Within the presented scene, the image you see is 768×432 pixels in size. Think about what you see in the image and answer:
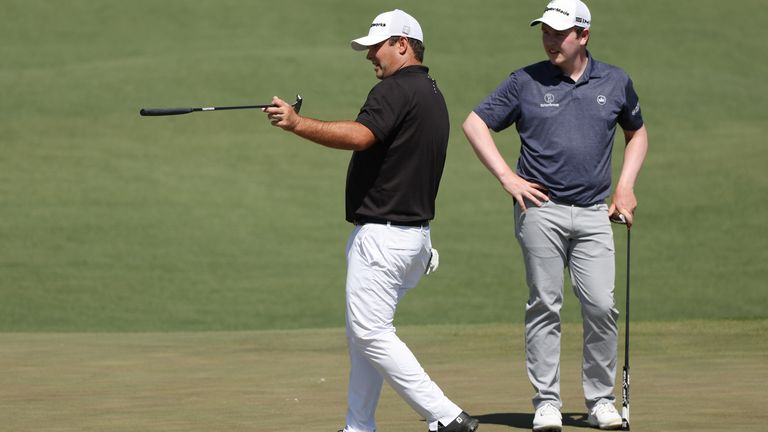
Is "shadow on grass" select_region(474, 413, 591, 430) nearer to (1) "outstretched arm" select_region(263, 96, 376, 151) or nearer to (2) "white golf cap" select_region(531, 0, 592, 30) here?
(1) "outstretched arm" select_region(263, 96, 376, 151)

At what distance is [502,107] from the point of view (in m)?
6.27

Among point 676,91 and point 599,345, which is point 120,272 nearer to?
point 599,345

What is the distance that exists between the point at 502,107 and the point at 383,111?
765 mm

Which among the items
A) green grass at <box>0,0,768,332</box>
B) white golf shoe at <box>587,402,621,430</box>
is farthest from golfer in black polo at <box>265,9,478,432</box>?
green grass at <box>0,0,768,332</box>

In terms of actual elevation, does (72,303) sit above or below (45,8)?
below

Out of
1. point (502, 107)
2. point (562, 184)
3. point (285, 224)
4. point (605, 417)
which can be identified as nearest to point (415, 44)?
point (502, 107)

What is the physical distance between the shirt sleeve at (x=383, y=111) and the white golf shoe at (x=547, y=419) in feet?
4.37

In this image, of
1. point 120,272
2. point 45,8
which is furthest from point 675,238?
point 45,8

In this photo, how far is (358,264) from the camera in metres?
5.75

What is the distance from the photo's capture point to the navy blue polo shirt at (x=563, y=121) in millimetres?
6168

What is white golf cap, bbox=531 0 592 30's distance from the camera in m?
6.18

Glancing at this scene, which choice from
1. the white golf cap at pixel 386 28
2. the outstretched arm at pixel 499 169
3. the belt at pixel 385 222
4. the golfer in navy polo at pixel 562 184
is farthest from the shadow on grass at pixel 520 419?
the white golf cap at pixel 386 28

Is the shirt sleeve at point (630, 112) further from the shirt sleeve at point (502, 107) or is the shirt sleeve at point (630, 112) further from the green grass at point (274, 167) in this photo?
the green grass at point (274, 167)

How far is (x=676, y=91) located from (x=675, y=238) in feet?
21.5
